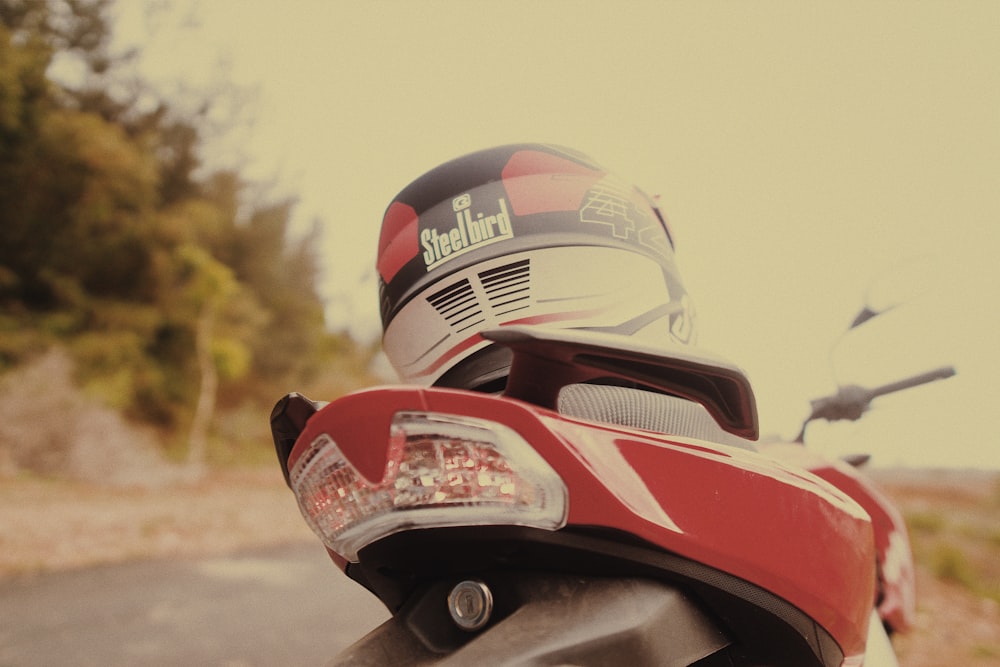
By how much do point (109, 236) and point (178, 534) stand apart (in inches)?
455

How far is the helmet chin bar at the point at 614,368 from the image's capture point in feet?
2.02

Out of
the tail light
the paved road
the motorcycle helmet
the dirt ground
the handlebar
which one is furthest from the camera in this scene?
the dirt ground

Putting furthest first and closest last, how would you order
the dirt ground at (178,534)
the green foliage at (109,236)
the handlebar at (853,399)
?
the green foliage at (109,236)
the dirt ground at (178,534)
the handlebar at (853,399)

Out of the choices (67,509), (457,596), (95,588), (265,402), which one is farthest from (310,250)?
Answer: (457,596)

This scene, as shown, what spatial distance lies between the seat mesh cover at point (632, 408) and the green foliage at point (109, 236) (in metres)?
13.0

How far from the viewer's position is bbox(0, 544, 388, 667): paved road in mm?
2334

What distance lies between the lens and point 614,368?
0.65 metres

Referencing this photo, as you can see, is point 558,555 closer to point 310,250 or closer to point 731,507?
point 731,507

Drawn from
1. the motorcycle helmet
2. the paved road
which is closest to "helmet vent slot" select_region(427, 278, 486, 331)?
the motorcycle helmet

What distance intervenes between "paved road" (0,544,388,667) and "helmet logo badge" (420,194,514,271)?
2055 mm

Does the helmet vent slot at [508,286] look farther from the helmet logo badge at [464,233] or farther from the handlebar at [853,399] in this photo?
the handlebar at [853,399]

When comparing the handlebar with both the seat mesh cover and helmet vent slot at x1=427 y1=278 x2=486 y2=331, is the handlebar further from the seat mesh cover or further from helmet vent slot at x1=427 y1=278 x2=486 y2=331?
helmet vent slot at x1=427 y1=278 x2=486 y2=331

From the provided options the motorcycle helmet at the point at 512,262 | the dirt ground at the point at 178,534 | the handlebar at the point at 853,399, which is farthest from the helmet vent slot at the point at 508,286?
the dirt ground at the point at 178,534

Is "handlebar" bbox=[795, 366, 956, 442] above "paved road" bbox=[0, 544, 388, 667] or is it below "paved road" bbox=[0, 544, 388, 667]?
below
